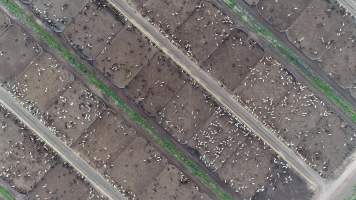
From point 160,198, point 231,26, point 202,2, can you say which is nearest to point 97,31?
point 202,2

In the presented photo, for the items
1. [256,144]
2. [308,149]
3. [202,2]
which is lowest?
[256,144]

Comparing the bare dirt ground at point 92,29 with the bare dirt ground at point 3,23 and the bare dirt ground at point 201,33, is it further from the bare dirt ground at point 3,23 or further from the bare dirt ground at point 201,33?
the bare dirt ground at point 201,33

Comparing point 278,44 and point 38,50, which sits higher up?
point 278,44

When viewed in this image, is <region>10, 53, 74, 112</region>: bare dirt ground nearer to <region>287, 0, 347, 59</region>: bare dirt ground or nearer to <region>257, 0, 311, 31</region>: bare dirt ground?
<region>257, 0, 311, 31</region>: bare dirt ground

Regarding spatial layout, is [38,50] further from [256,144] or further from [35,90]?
[256,144]

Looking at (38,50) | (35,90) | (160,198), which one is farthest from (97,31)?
(160,198)

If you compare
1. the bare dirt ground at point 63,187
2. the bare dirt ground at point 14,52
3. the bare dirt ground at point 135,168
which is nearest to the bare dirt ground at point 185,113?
the bare dirt ground at point 135,168

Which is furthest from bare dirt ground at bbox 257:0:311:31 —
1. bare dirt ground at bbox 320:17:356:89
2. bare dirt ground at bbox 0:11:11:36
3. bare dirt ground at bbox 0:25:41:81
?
bare dirt ground at bbox 0:11:11:36
